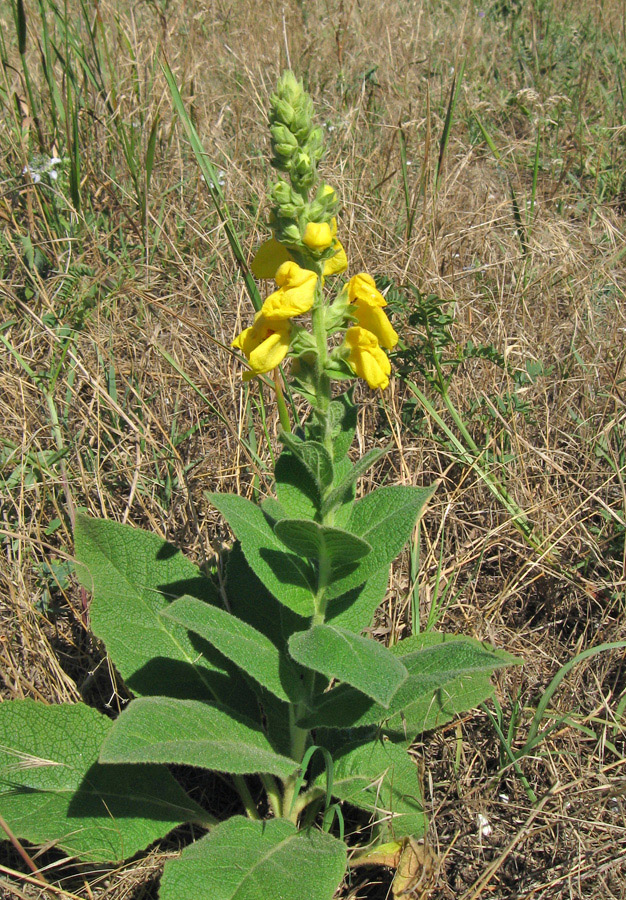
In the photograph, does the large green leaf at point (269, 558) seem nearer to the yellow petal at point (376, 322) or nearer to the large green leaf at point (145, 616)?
the large green leaf at point (145, 616)

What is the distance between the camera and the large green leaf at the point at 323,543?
1.67 metres

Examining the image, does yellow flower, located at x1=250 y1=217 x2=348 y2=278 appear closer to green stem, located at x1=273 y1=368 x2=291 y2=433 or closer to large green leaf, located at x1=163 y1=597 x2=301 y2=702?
green stem, located at x1=273 y1=368 x2=291 y2=433

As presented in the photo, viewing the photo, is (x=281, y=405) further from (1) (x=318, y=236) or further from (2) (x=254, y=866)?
(2) (x=254, y=866)

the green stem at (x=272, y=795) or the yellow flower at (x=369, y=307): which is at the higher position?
the yellow flower at (x=369, y=307)

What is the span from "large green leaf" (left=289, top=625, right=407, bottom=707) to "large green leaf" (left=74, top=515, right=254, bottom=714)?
0.59m

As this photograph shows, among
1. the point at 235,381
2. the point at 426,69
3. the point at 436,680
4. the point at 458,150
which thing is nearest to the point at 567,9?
the point at 426,69

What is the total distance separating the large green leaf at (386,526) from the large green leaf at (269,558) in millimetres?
81

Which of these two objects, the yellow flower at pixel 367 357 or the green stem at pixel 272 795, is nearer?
the yellow flower at pixel 367 357

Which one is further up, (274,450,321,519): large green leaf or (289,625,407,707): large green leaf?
(274,450,321,519): large green leaf

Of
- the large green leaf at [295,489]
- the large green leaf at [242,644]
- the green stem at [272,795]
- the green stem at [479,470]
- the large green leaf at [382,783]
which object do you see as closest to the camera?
the large green leaf at [242,644]

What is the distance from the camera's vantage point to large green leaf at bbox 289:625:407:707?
5.05ft

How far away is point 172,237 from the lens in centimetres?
358

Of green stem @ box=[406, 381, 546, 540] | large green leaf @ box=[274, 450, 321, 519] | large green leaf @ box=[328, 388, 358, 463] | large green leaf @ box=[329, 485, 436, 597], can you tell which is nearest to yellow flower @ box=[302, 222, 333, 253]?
large green leaf @ box=[328, 388, 358, 463]

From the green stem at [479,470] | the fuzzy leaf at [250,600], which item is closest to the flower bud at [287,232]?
the fuzzy leaf at [250,600]
